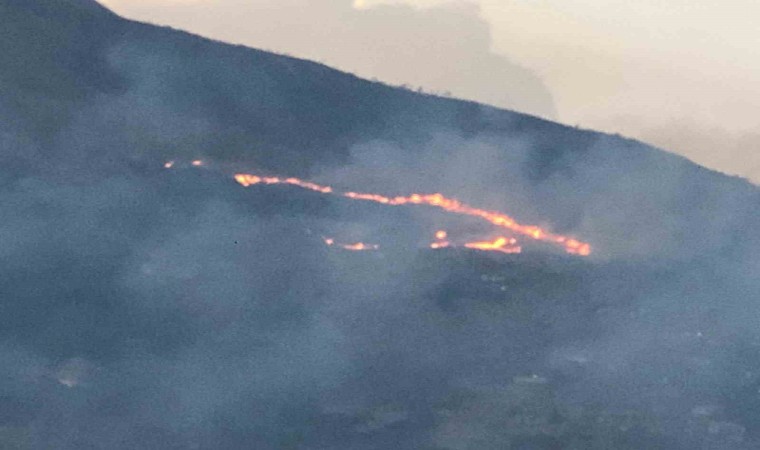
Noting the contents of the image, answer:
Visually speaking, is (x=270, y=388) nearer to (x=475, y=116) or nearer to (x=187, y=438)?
(x=187, y=438)

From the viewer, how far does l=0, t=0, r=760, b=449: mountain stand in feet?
20.4

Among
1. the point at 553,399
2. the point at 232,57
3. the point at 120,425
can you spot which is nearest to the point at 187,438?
the point at 120,425

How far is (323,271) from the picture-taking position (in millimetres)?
6984

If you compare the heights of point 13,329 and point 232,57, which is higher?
point 232,57

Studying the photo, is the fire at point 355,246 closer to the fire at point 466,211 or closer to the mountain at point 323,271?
the mountain at point 323,271

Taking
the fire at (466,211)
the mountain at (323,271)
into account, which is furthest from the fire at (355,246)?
the fire at (466,211)

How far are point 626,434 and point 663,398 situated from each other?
1.25 ft

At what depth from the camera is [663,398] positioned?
21.9 ft

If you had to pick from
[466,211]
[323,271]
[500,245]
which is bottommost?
[323,271]

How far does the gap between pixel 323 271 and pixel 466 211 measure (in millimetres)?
1086

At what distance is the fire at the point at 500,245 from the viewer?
7.38 metres

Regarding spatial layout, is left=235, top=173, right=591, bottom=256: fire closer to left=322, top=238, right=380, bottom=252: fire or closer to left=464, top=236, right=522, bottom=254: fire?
left=464, top=236, right=522, bottom=254: fire

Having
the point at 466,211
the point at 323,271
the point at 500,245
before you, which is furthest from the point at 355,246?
the point at 500,245

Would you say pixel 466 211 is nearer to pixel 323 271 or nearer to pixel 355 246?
pixel 355 246
